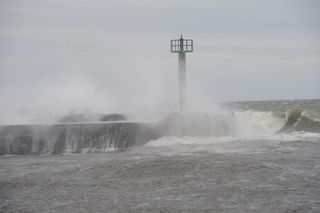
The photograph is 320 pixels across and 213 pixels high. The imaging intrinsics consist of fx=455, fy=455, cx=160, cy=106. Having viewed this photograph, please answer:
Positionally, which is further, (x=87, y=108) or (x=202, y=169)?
(x=87, y=108)

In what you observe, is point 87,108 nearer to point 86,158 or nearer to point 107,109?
point 107,109

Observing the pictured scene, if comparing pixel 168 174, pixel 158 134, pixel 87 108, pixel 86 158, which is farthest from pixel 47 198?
pixel 87 108

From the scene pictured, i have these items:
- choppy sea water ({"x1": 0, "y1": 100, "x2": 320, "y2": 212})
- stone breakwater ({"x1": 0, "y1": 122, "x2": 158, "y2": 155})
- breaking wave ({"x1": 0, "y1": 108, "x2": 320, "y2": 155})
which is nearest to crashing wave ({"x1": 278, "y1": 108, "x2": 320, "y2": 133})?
breaking wave ({"x1": 0, "y1": 108, "x2": 320, "y2": 155})

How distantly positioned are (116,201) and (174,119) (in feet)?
37.1

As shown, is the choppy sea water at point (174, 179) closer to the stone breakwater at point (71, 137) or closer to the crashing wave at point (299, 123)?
the stone breakwater at point (71, 137)

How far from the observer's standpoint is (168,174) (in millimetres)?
11352

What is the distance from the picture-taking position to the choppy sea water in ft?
28.3

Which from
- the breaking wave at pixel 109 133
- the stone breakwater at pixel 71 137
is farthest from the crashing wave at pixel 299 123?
the stone breakwater at pixel 71 137

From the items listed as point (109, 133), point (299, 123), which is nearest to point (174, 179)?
point (109, 133)

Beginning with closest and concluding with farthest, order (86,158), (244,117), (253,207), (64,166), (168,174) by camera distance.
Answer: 1. (253,207)
2. (168,174)
3. (64,166)
4. (86,158)
5. (244,117)

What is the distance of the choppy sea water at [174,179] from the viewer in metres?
8.62

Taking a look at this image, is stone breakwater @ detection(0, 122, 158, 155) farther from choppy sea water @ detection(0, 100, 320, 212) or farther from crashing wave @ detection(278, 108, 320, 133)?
crashing wave @ detection(278, 108, 320, 133)

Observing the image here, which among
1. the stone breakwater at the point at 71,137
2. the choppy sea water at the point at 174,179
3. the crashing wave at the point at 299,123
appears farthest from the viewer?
the crashing wave at the point at 299,123

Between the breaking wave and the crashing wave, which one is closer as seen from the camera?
the breaking wave
